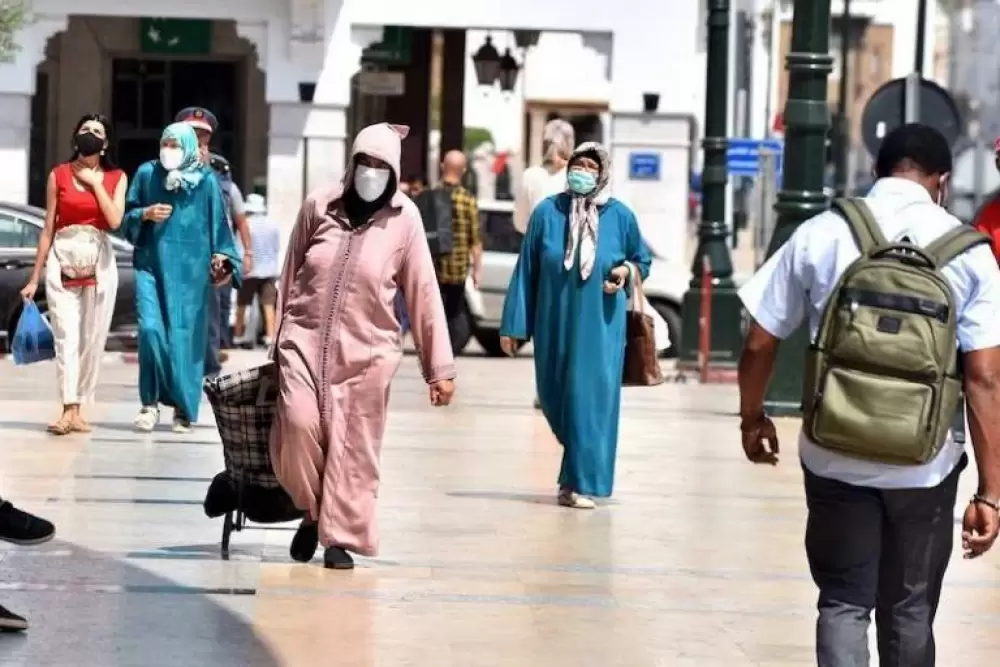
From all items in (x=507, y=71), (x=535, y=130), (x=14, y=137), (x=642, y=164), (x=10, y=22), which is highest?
(x=10, y=22)

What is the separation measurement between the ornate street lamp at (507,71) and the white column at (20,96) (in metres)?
6.84

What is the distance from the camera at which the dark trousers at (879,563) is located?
6023mm

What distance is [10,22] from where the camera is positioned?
27344 millimetres

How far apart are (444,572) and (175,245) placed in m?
4.62

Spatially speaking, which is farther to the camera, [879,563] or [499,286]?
[499,286]

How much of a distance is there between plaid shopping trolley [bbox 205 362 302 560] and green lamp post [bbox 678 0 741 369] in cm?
1233

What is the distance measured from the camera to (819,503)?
609cm

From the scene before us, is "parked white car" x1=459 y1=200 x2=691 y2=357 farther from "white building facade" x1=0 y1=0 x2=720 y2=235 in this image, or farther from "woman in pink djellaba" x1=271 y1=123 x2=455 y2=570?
"woman in pink djellaba" x1=271 y1=123 x2=455 y2=570

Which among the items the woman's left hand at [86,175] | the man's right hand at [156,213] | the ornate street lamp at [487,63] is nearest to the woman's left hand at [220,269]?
the man's right hand at [156,213]

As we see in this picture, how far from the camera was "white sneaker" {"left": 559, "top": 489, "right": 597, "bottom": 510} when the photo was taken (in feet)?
37.4

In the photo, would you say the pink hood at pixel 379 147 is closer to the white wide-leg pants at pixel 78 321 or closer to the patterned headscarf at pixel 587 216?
the patterned headscarf at pixel 587 216

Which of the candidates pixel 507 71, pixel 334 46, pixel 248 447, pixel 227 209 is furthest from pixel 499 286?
pixel 248 447

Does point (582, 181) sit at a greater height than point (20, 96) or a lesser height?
lesser

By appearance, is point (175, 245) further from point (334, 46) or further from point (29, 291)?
point (334, 46)
